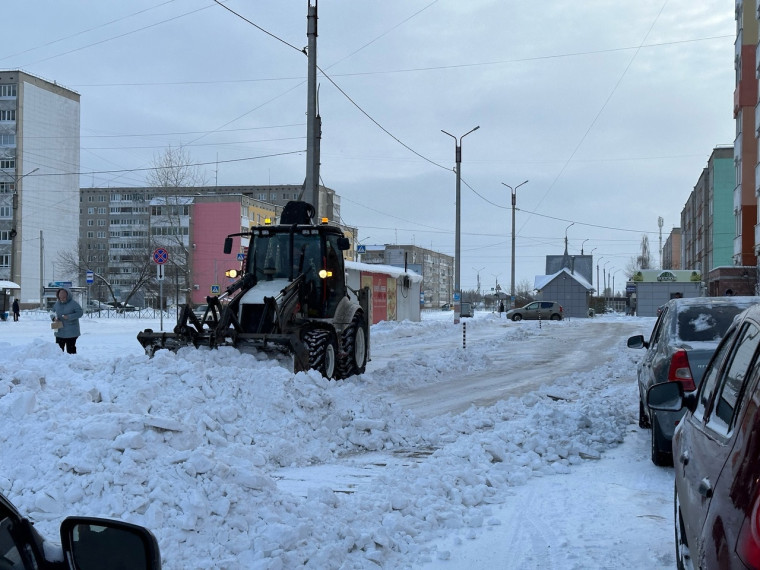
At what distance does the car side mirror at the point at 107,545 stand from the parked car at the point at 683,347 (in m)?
5.32

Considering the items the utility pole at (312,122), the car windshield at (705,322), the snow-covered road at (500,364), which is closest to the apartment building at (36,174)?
the snow-covered road at (500,364)

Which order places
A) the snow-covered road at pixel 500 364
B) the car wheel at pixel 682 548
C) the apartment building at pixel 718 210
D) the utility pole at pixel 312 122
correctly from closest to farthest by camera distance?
1. the car wheel at pixel 682 548
2. the snow-covered road at pixel 500 364
3. the utility pole at pixel 312 122
4. the apartment building at pixel 718 210

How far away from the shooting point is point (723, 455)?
8.54 ft

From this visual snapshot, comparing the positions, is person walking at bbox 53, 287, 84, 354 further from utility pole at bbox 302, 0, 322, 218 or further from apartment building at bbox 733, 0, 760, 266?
apartment building at bbox 733, 0, 760, 266

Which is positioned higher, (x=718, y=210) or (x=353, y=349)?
(x=718, y=210)

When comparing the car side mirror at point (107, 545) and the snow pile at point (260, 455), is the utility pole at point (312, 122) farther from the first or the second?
the car side mirror at point (107, 545)

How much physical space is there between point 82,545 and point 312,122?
59.2ft

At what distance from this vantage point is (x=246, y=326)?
1290 centimetres

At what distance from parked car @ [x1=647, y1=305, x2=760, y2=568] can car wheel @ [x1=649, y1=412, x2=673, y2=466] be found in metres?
2.97

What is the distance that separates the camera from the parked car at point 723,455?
7.05ft

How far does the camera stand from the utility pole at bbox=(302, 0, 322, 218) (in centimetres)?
1931

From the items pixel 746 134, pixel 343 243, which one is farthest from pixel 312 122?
pixel 746 134

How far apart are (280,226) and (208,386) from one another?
6119mm

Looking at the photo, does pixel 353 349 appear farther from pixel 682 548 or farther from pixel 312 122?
pixel 682 548
